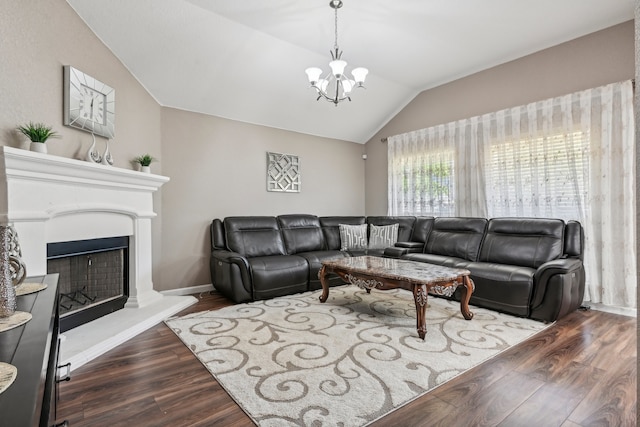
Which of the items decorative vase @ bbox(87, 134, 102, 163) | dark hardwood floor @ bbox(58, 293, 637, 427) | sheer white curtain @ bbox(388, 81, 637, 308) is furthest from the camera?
sheer white curtain @ bbox(388, 81, 637, 308)

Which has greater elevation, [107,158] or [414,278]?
→ [107,158]

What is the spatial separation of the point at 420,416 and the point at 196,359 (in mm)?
1511

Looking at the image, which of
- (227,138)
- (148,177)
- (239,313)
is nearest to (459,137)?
(227,138)

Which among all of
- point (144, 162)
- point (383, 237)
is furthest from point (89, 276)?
point (383, 237)

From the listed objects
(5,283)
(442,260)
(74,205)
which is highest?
(74,205)

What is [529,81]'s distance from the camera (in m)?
3.81

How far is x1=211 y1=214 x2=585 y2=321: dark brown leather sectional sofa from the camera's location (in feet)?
9.54

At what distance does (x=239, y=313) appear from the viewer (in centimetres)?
314

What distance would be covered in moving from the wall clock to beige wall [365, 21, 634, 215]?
13.7 ft

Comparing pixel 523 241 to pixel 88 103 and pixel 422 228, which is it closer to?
pixel 422 228

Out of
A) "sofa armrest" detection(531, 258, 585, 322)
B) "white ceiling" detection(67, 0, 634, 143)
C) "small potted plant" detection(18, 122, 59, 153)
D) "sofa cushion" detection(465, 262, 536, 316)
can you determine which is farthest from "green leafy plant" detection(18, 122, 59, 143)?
"sofa armrest" detection(531, 258, 585, 322)

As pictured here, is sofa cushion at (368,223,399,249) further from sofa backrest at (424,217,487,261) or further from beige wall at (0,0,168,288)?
beige wall at (0,0,168,288)

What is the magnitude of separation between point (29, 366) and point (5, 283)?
1.70 feet

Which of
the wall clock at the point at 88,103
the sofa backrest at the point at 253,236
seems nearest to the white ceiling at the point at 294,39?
the wall clock at the point at 88,103
